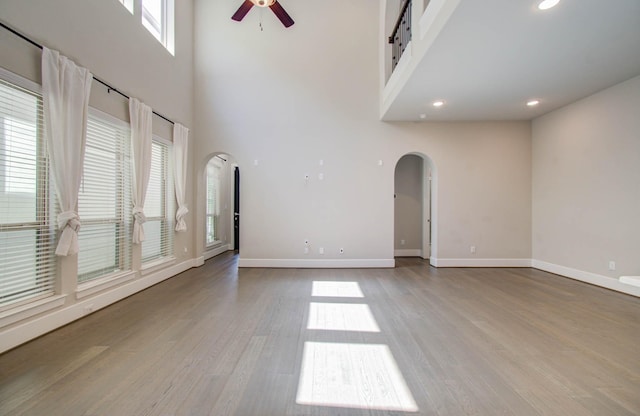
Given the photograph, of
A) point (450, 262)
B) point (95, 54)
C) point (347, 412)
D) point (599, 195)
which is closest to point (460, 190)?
point (450, 262)

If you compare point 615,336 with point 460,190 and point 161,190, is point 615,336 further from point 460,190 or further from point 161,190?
point 161,190

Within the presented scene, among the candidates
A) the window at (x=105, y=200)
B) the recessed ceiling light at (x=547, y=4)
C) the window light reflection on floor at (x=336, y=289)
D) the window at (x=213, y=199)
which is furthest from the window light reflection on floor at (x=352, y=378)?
the window at (x=213, y=199)

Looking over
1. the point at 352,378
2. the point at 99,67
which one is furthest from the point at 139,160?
the point at 352,378

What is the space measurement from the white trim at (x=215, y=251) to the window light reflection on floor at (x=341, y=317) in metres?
3.95

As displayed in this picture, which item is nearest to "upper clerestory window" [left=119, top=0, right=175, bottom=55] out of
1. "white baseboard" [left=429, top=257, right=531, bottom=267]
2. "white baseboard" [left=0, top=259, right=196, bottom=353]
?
"white baseboard" [left=0, top=259, right=196, bottom=353]

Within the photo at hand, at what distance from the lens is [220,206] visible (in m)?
7.52

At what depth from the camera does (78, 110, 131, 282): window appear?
308 cm

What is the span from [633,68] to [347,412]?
5246 millimetres

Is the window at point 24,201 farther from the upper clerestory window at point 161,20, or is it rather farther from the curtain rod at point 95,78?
the upper clerestory window at point 161,20

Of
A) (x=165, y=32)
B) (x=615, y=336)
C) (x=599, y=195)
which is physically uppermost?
(x=165, y=32)

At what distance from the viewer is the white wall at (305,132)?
217 inches

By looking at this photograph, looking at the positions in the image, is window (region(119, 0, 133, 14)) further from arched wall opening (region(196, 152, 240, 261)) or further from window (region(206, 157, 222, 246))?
window (region(206, 157, 222, 246))

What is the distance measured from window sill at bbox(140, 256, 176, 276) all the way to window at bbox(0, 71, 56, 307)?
1.38 metres

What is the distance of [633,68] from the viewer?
3.47m
